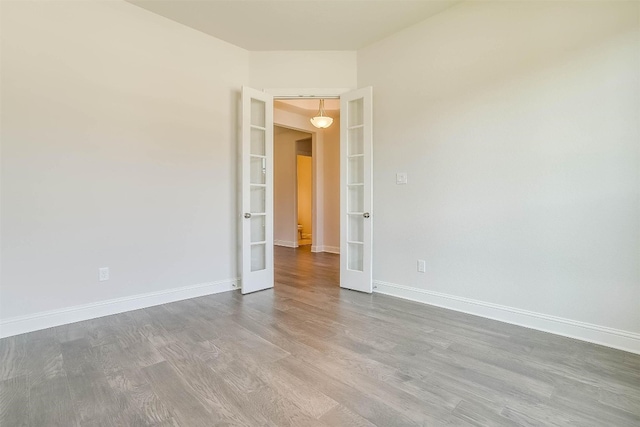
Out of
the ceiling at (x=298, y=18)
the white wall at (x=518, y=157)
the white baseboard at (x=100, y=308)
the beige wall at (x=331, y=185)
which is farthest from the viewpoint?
the beige wall at (x=331, y=185)

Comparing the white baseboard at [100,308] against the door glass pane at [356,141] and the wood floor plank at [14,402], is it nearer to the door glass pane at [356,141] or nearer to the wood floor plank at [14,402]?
the wood floor plank at [14,402]

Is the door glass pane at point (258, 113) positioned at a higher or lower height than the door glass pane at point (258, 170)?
higher

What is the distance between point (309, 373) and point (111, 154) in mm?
2532

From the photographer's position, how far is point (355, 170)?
3742mm

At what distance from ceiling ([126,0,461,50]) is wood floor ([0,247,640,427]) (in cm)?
285

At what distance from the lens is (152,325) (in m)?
2.53

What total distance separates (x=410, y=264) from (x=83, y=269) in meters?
3.06

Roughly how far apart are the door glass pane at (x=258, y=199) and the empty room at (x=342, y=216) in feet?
0.06

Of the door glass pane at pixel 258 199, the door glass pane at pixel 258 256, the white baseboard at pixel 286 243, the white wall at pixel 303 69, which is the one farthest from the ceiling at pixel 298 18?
the white baseboard at pixel 286 243

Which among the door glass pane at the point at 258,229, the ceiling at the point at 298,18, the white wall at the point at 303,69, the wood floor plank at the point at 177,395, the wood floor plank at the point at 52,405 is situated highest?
the ceiling at the point at 298,18

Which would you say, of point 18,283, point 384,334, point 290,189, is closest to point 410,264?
point 384,334

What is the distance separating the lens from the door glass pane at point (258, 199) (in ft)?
12.1

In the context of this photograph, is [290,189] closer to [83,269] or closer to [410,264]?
[410,264]

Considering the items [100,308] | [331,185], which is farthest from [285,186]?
[100,308]
